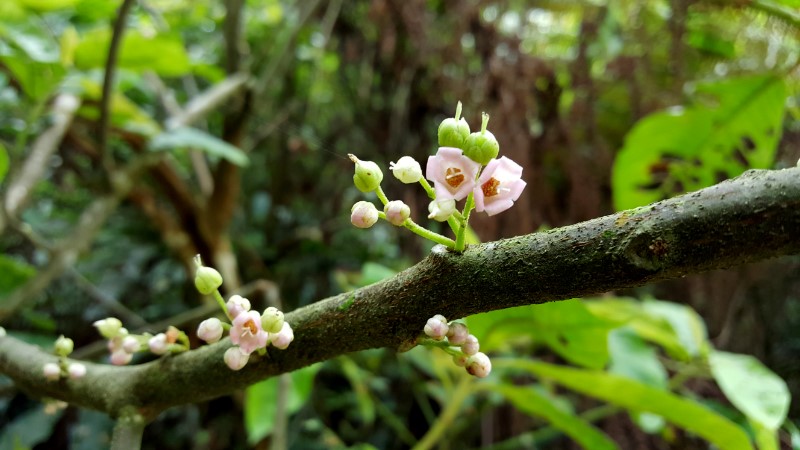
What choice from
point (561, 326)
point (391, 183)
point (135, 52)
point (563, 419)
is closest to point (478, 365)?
point (561, 326)

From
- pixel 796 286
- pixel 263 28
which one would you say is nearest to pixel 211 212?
pixel 263 28

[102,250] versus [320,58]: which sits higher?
[320,58]

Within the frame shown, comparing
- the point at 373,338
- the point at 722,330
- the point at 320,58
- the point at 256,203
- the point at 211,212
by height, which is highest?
the point at 320,58

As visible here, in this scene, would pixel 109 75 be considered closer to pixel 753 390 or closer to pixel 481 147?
pixel 481 147

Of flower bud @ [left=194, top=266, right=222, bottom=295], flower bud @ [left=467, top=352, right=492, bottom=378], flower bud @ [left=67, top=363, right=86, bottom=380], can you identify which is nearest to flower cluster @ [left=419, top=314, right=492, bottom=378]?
flower bud @ [left=467, top=352, right=492, bottom=378]

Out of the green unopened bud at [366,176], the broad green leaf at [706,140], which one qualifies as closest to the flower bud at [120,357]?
the green unopened bud at [366,176]

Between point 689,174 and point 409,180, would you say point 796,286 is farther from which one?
point 409,180
